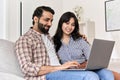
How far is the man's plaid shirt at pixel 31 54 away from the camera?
5.18 feet

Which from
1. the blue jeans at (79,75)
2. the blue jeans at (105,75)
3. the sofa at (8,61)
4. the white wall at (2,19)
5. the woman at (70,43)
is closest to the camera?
the blue jeans at (79,75)

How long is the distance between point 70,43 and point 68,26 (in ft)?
0.49

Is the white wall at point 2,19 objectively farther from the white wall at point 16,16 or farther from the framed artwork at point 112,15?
the framed artwork at point 112,15

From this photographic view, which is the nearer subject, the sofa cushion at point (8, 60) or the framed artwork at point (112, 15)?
the sofa cushion at point (8, 60)

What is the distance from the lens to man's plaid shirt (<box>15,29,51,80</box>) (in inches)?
62.2

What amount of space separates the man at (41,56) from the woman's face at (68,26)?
0.19 metres

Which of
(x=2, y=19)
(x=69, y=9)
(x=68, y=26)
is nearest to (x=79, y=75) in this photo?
(x=68, y=26)

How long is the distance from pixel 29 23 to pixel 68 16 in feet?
4.23

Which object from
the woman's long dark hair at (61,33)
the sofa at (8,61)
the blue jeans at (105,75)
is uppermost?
the woman's long dark hair at (61,33)

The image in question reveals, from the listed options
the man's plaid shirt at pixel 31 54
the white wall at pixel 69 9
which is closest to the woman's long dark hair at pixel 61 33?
the man's plaid shirt at pixel 31 54

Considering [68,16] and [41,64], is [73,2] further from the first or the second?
[41,64]

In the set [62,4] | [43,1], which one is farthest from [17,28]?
[62,4]

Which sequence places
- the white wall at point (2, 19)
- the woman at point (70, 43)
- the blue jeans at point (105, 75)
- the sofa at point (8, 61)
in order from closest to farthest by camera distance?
the blue jeans at point (105, 75) < the sofa at point (8, 61) < the woman at point (70, 43) < the white wall at point (2, 19)

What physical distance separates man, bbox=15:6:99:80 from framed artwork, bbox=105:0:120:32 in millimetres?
1418
